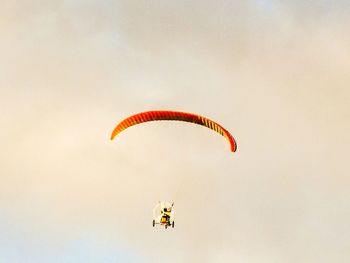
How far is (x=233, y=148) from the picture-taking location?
1953 inches

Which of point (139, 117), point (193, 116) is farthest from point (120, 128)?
point (193, 116)

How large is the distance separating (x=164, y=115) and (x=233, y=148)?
24.1 feet

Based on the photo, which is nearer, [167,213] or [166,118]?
[166,118]

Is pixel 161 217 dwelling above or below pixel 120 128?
below

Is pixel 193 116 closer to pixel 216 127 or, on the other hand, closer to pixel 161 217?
pixel 216 127

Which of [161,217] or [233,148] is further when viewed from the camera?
[161,217]

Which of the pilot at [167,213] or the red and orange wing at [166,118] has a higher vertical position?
the red and orange wing at [166,118]

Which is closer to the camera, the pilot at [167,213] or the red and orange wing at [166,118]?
the red and orange wing at [166,118]

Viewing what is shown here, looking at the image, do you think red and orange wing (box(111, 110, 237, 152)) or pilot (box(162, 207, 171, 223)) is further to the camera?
pilot (box(162, 207, 171, 223))

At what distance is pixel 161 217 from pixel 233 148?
37.3ft

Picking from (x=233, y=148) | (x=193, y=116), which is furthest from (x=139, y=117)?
(x=233, y=148)

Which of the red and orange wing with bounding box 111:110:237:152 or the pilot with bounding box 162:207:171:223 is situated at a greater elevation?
the red and orange wing with bounding box 111:110:237:152

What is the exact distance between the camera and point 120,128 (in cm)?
5088

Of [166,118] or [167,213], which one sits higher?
[166,118]
